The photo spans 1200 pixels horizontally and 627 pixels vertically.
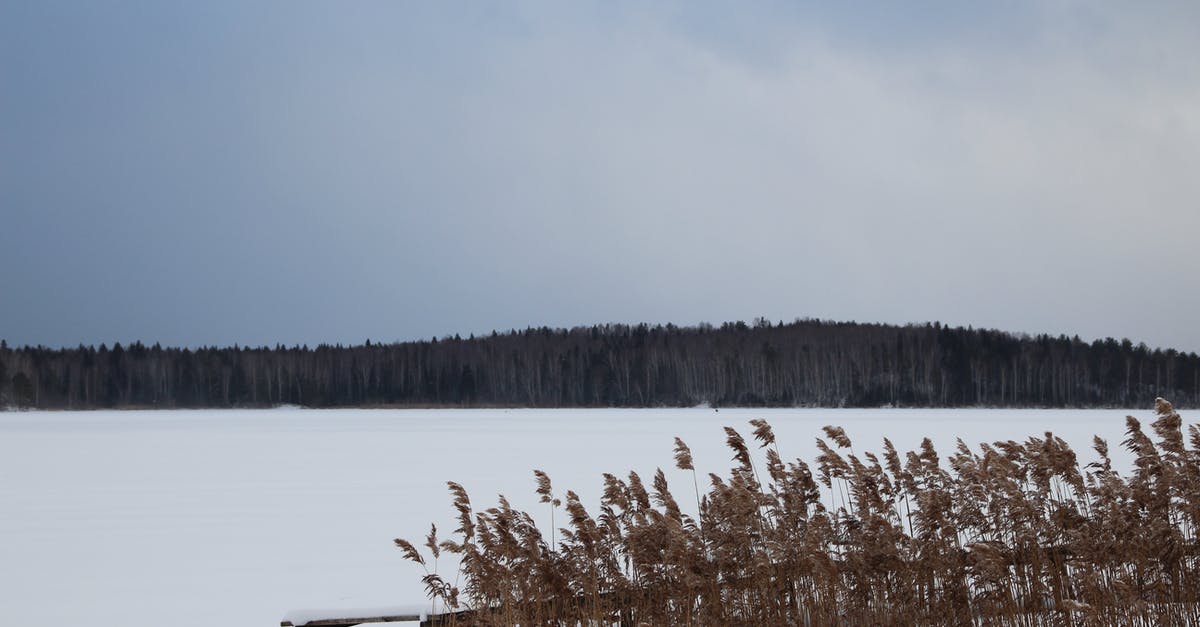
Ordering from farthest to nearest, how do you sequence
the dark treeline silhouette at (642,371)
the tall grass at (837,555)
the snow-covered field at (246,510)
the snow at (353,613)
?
the dark treeline silhouette at (642,371) < the snow-covered field at (246,510) < the snow at (353,613) < the tall grass at (837,555)

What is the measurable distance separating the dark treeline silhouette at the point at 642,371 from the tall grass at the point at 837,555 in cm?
8952

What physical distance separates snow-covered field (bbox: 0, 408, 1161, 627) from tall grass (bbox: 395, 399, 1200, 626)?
1.57 metres

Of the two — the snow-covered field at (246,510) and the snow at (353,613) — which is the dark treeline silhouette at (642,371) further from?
the snow at (353,613)

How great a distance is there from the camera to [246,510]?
15797mm

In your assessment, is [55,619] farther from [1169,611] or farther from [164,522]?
[1169,611]

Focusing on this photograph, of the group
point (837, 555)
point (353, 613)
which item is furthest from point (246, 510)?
point (837, 555)

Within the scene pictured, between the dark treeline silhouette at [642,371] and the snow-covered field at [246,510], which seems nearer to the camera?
the snow-covered field at [246,510]

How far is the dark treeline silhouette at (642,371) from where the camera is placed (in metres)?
98.7

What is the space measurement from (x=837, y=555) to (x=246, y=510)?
1123 cm

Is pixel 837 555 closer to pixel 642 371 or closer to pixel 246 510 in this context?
pixel 246 510

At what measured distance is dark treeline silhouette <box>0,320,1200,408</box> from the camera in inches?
3885

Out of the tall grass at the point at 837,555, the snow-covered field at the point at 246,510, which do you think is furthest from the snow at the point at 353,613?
the snow-covered field at the point at 246,510

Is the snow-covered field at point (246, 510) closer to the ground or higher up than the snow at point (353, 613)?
closer to the ground

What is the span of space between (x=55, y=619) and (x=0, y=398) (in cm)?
11657
